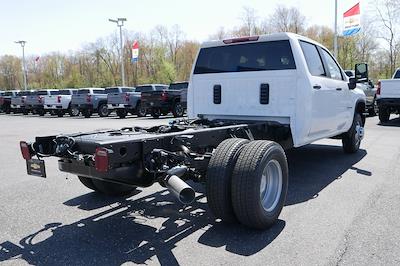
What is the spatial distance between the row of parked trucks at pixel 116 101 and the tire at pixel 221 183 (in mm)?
16984

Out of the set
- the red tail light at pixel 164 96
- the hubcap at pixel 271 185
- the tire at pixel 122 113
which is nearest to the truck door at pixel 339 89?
the hubcap at pixel 271 185

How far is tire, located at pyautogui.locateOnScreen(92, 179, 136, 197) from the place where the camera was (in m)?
5.30

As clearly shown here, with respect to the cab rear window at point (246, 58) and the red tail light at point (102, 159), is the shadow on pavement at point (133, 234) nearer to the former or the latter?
the red tail light at point (102, 159)

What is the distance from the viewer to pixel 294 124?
A: 231 inches

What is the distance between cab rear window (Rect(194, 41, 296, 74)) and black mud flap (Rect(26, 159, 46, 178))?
3.34m

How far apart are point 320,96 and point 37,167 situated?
415 centimetres

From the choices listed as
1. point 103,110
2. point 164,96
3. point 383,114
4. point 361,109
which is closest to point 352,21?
point 383,114

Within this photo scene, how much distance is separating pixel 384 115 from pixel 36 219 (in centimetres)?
1409

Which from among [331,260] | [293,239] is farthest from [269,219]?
[331,260]

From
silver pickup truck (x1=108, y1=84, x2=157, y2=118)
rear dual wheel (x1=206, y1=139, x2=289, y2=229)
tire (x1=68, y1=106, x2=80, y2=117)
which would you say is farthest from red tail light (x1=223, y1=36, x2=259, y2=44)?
tire (x1=68, y1=106, x2=80, y2=117)

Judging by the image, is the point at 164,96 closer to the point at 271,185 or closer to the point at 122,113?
the point at 122,113

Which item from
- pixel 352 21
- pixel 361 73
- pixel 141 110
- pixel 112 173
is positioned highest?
pixel 352 21

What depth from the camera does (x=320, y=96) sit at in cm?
627

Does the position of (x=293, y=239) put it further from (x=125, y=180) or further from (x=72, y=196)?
(x=72, y=196)
